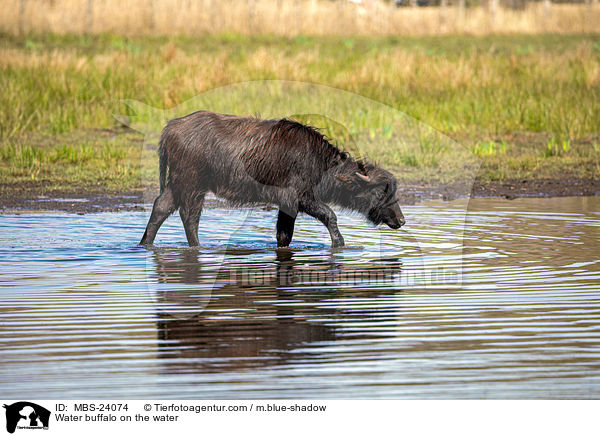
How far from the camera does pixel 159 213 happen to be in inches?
369

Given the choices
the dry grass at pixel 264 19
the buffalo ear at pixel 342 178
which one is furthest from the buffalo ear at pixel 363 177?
the dry grass at pixel 264 19

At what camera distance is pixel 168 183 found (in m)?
9.41

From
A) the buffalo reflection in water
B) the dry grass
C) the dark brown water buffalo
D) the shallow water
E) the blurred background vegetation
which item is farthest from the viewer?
the dry grass

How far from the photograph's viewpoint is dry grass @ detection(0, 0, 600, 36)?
31.2 metres

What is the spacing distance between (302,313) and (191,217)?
9.64ft

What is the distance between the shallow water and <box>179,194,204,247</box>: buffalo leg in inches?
6.2

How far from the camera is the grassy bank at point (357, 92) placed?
1409 cm

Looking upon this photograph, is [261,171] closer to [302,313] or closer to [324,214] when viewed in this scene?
[324,214]

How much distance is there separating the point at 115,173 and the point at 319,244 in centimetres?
474

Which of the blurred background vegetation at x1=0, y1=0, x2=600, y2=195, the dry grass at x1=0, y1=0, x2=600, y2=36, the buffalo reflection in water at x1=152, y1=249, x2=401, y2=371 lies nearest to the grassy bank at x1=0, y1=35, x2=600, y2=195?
the blurred background vegetation at x1=0, y1=0, x2=600, y2=195

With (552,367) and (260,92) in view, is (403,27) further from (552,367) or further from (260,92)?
(552,367)

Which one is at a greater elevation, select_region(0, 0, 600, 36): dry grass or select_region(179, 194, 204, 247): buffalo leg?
select_region(0, 0, 600, 36): dry grass

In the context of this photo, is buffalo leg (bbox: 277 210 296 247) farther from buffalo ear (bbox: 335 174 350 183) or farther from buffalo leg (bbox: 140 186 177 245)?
buffalo leg (bbox: 140 186 177 245)
